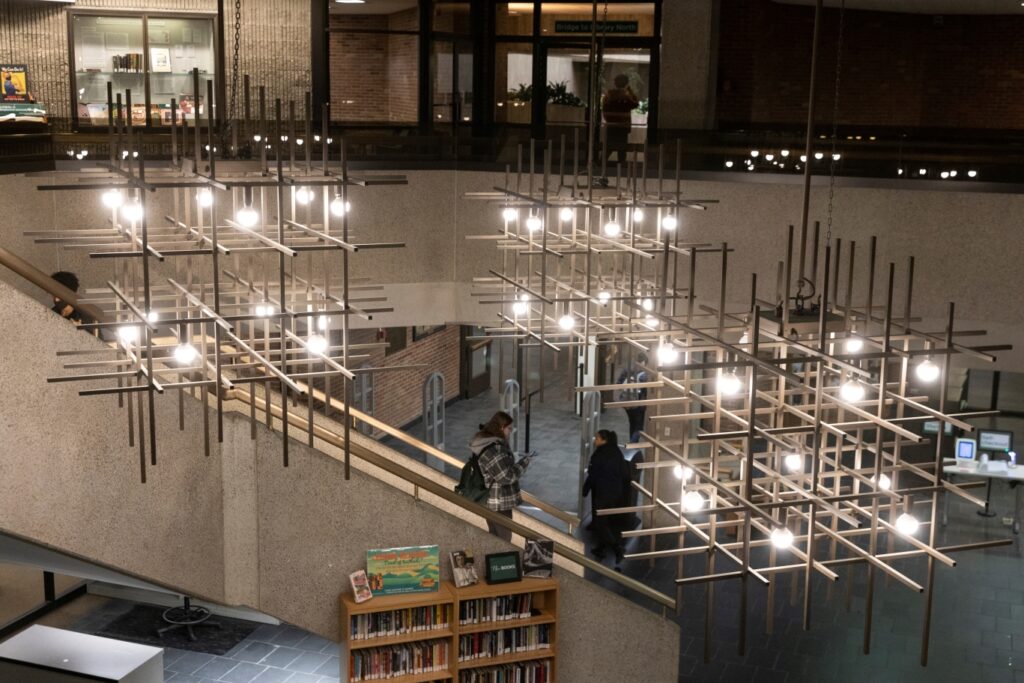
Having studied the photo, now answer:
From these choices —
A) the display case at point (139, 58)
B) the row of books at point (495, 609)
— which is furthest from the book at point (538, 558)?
the display case at point (139, 58)

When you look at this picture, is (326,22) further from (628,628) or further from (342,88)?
(628,628)

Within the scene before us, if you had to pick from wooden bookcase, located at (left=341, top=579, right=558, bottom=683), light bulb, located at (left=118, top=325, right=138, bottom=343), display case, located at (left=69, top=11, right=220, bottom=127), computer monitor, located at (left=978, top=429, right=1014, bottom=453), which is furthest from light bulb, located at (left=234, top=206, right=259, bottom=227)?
computer monitor, located at (left=978, top=429, right=1014, bottom=453)

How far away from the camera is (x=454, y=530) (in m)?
9.02

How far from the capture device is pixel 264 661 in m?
10.4

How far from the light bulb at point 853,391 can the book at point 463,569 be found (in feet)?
13.1

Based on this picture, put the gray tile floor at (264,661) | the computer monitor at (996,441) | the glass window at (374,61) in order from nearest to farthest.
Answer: the gray tile floor at (264,661) → the computer monitor at (996,441) → the glass window at (374,61)

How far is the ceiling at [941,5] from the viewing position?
13.2 meters

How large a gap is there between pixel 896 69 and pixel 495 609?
34.6 feet

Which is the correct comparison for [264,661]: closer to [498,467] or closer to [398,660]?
[398,660]

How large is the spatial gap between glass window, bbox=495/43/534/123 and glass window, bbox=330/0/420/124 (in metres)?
1.34

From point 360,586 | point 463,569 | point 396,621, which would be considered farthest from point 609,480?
point 360,586

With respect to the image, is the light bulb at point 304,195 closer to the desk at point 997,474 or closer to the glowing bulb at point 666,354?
the glowing bulb at point 666,354

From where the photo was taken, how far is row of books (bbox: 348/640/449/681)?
8.83 metres

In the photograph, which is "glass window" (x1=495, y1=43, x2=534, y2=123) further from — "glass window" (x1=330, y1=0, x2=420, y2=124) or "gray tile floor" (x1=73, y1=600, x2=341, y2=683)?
"gray tile floor" (x1=73, y1=600, x2=341, y2=683)
